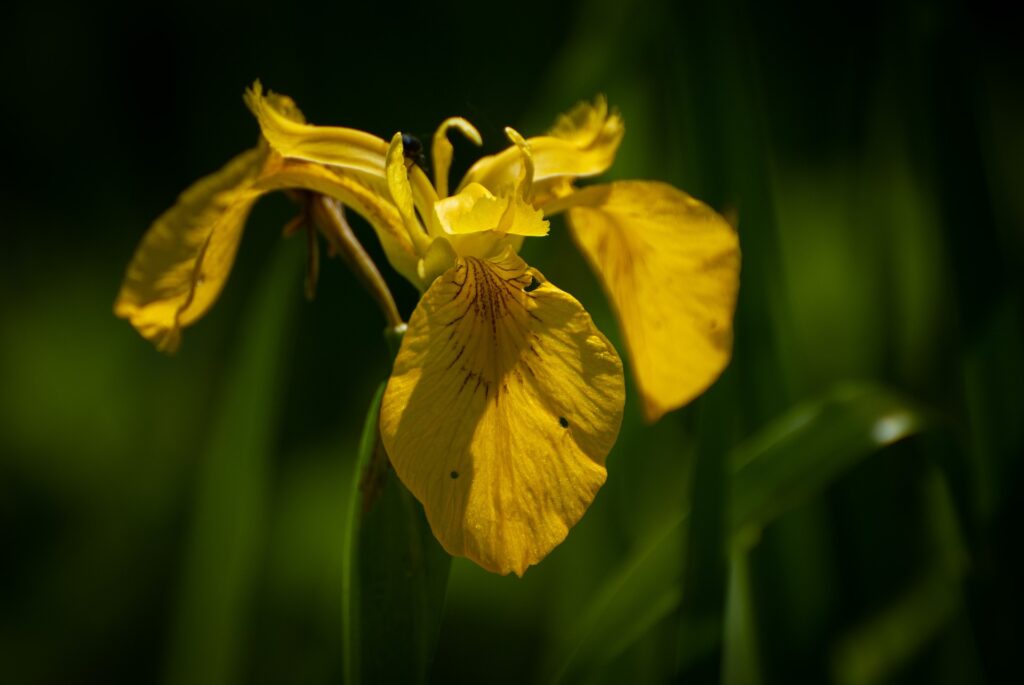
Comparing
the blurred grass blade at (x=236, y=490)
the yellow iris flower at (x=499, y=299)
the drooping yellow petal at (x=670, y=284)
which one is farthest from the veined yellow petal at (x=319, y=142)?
the blurred grass blade at (x=236, y=490)

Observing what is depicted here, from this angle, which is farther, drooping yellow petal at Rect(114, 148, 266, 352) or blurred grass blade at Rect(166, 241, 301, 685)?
blurred grass blade at Rect(166, 241, 301, 685)

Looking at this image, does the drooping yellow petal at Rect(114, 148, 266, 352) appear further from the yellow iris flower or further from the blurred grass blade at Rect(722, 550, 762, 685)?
the blurred grass blade at Rect(722, 550, 762, 685)

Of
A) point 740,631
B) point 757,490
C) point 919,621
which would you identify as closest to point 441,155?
point 757,490

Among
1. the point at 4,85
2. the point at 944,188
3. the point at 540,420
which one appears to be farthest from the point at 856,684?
the point at 4,85

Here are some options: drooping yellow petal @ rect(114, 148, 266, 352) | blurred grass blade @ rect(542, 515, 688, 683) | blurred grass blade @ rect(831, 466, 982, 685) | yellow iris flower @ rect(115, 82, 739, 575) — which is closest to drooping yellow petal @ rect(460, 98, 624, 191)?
yellow iris flower @ rect(115, 82, 739, 575)

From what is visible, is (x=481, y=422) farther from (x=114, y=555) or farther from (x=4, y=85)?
(x=4, y=85)

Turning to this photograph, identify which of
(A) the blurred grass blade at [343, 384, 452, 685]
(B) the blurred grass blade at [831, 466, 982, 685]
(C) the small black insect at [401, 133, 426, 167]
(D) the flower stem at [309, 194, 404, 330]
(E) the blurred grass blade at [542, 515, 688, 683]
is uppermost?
(C) the small black insect at [401, 133, 426, 167]
